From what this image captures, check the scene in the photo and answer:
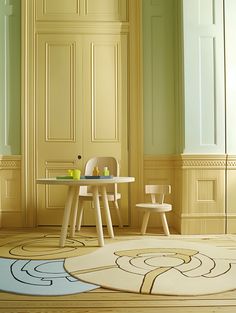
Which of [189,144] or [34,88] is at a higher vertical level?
[34,88]

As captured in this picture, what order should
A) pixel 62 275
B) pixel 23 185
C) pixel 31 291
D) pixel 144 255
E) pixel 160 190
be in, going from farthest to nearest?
pixel 23 185, pixel 160 190, pixel 144 255, pixel 62 275, pixel 31 291

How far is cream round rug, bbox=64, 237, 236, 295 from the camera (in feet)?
7.13

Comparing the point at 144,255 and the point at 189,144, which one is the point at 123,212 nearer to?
the point at 189,144

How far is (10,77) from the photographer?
15.1ft

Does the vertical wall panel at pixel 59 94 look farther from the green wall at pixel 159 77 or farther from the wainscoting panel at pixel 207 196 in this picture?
the wainscoting panel at pixel 207 196

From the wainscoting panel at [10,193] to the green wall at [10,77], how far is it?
0.54 feet

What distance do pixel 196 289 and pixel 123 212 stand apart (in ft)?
8.32

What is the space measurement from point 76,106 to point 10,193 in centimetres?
147

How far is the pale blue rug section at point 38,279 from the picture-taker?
2.12 meters

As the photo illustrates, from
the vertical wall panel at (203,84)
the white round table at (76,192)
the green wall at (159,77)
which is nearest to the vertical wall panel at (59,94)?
the green wall at (159,77)

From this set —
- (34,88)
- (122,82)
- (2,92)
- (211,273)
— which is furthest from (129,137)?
(211,273)

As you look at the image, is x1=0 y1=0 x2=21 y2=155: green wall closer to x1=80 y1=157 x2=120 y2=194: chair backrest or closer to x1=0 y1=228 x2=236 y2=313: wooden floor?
x1=80 y1=157 x2=120 y2=194: chair backrest

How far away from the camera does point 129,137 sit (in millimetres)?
4645

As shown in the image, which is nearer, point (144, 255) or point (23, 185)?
point (144, 255)
